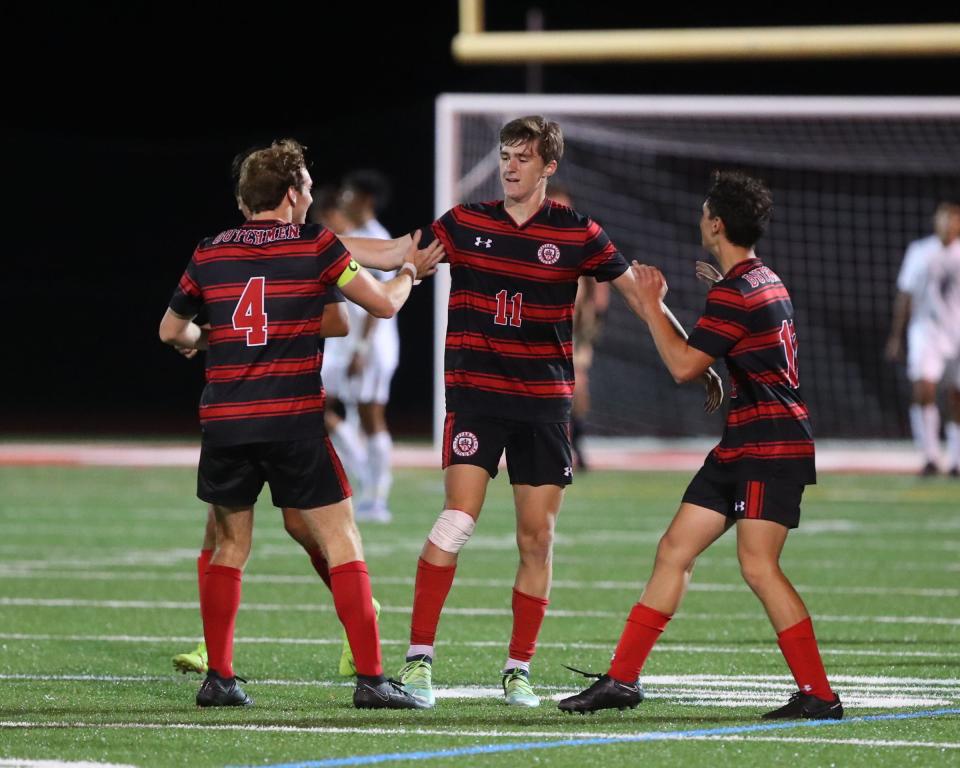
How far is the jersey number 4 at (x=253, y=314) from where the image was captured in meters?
6.44

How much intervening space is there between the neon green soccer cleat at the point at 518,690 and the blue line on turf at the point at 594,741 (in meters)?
0.63

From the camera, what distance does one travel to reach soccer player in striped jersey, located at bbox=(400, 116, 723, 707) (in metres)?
6.76

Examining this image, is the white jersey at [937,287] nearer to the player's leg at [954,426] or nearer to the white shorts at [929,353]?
the white shorts at [929,353]

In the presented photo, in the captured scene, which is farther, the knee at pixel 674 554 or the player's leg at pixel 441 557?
the player's leg at pixel 441 557

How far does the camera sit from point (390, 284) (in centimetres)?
662

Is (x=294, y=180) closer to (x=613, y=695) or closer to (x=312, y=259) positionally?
(x=312, y=259)

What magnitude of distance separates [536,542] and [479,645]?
1.45m

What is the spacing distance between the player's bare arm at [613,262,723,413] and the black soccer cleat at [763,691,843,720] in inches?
39.5

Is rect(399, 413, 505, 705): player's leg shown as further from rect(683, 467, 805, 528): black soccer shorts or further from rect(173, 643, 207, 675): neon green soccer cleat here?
rect(173, 643, 207, 675): neon green soccer cleat

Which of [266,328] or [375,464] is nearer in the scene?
[266,328]

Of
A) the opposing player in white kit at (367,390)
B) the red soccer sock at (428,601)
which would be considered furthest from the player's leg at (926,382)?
the red soccer sock at (428,601)

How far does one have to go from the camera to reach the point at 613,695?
6297 mm

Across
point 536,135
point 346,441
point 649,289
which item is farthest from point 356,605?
point 346,441

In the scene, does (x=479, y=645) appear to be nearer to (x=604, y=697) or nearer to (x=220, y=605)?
(x=220, y=605)
